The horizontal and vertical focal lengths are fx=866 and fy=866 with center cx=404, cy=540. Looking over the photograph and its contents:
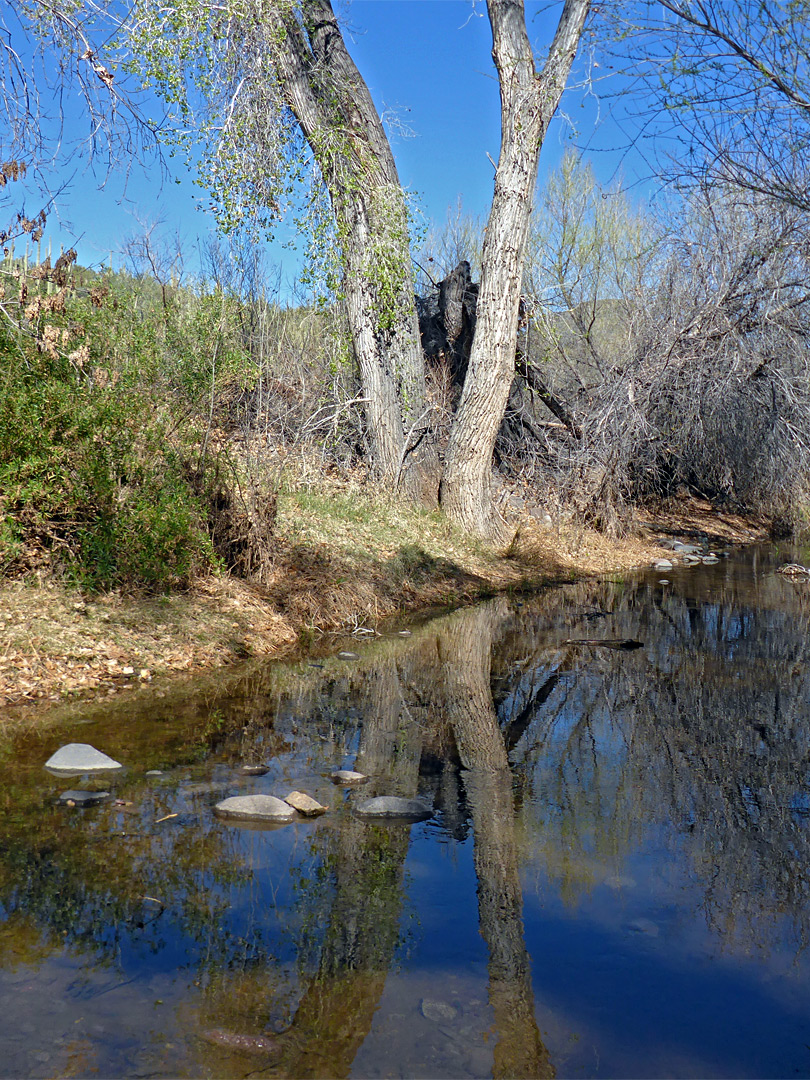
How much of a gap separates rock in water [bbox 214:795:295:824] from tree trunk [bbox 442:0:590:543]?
880cm

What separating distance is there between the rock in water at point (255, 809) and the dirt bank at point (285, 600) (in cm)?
214

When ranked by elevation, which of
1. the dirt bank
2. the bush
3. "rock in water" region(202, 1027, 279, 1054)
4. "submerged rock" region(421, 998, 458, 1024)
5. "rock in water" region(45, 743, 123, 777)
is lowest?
"rock in water" region(202, 1027, 279, 1054)

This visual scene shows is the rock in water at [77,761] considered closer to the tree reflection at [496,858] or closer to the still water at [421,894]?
the still water at [421,894]

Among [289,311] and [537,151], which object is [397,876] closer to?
[537,151]

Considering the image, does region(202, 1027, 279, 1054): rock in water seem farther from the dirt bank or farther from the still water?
the dirt bank

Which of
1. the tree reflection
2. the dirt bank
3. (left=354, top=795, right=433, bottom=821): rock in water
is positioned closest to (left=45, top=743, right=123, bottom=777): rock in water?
the dirt bank

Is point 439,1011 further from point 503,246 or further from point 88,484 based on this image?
point 503,246

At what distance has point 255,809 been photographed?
4.32 metres

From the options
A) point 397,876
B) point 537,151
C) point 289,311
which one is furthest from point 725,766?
point 289,311

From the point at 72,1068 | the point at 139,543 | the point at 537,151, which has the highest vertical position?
the point at 537,151

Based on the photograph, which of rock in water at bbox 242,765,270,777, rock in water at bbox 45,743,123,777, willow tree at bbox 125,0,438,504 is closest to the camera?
rock in water at bbox 45,743,123,777

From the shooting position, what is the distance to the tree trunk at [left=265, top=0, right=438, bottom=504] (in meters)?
12.1

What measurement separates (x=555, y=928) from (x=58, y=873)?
81.5 inches

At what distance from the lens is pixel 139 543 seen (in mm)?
7410
